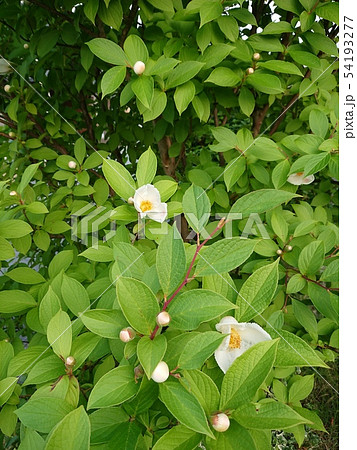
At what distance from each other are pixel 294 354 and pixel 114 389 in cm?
19

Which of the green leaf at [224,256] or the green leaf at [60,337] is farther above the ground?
the green leaf at [224,256]

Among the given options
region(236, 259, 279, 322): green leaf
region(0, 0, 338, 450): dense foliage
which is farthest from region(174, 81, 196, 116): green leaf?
region(236, 259, 279, 322): green leaf

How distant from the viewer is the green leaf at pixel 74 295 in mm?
521

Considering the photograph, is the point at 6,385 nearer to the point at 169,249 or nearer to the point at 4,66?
the point at 169,249

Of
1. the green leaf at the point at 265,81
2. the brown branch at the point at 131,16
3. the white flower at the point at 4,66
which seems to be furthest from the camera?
the white flower at the point at 4,66

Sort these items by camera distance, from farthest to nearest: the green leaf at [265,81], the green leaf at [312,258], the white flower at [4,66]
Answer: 1. the white flower at [4,66]
2. the green leaf at [265,81]
3. the green leaf at [312,258]

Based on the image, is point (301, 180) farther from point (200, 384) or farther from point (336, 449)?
point (336, 449)

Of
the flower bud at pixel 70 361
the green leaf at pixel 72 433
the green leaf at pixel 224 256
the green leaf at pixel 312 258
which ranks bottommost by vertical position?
the green leaf at pixel 312 258

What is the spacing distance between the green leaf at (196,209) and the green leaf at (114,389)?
181 mm

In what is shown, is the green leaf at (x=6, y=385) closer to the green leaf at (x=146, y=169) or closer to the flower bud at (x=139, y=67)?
the green leaf at (x=146, y=169)

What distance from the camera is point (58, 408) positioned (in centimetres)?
41

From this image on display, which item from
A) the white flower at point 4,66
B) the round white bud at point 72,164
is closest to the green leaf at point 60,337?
the round white bud at point 72,164

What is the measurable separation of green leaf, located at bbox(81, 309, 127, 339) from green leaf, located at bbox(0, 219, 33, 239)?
10.3 inches

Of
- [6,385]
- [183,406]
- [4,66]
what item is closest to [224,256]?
[183,406]
